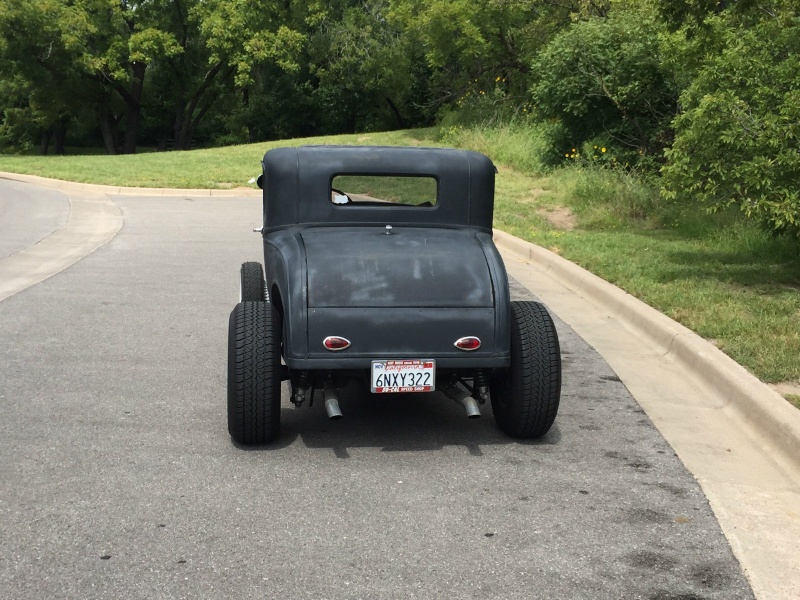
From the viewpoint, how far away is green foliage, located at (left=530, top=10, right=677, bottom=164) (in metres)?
20.5

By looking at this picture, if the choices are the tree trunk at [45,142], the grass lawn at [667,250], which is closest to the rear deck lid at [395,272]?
the grass lawn at [667,250]

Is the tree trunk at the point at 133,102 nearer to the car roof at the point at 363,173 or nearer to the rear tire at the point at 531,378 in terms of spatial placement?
the car roof at the point at 363,173

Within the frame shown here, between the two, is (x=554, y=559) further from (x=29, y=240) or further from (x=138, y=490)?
(x=29, y=240)

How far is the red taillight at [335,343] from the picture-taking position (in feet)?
18.1

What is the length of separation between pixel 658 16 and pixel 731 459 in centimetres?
749

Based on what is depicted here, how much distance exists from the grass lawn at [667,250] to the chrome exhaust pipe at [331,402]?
2817 millimetres

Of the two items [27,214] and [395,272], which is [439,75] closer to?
[27,214]

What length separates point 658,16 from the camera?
11.9m

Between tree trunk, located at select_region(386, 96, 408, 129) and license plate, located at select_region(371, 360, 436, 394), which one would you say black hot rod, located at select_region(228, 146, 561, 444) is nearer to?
license plate, located at select_region(371, 360, 436, 394)

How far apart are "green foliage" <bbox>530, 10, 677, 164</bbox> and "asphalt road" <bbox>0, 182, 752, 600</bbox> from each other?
13729 millimetres

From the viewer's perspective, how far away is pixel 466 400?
585 cm

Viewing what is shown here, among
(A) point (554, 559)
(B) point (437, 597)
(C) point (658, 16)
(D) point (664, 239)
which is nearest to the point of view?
(B) point (437, 597)

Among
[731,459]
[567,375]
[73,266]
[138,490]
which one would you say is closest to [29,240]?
[73,266]

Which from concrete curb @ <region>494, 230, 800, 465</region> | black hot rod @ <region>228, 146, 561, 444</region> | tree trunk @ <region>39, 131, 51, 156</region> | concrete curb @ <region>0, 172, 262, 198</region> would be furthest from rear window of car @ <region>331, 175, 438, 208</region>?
tree trunk @ <region>39, 131, 51, 156</region>
